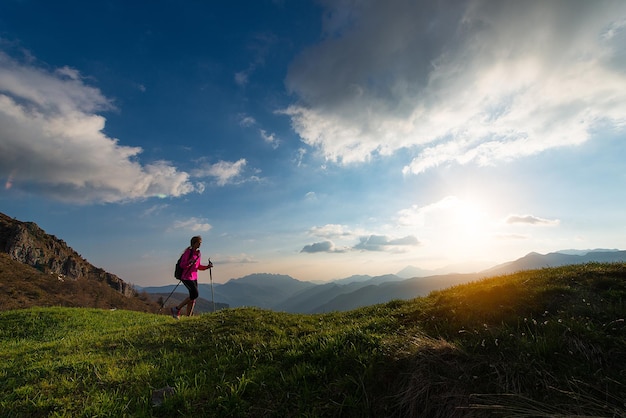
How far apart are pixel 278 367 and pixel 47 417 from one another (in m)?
3.77

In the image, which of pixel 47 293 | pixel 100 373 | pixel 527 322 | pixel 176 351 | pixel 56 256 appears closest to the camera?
pixel 527 322

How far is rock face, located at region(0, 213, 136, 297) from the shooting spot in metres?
122

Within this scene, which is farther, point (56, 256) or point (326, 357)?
point (56, 256)

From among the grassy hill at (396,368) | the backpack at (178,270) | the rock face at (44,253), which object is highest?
the rock face at (44,253)

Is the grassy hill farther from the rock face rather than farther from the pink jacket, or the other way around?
the rock face

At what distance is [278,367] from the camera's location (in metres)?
6.14

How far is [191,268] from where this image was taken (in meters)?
15.7

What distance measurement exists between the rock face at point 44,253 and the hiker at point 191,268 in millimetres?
132725

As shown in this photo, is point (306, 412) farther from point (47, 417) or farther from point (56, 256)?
point (56, 256)

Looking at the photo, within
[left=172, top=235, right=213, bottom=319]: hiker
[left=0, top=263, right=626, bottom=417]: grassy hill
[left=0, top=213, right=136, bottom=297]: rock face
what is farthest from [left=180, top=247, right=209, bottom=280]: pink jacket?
[left=0, top=213, right=136, bottom=297]: rock face

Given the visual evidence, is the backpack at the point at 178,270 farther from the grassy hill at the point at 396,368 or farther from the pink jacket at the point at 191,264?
the grassy hill at the point at 396,368

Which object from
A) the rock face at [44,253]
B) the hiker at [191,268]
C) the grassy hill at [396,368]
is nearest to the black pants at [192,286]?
the hiker at [191,268]

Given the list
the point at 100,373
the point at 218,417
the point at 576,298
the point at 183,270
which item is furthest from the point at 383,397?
the point at 183,270

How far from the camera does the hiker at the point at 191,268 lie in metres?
15.4
